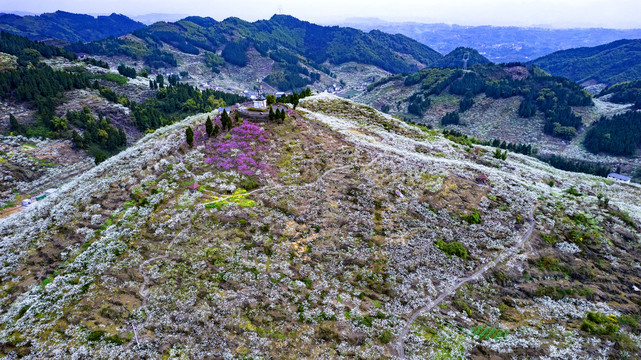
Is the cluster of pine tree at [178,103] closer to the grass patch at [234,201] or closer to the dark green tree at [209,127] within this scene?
the dark green tree at [209,127]

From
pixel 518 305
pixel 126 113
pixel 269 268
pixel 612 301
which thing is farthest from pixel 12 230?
pixel 126 113

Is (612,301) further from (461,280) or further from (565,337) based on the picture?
(461,280)

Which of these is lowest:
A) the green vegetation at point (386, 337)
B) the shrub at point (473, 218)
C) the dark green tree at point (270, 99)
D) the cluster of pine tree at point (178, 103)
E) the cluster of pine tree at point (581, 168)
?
the cluster of pine tree at point (581, 168)

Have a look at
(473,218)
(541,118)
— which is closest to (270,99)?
(473,218)

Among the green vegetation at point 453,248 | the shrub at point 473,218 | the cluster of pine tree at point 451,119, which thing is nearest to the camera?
the green vegetation at point 453,248

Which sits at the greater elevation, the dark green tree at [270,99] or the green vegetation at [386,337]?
the dark green tree at [270,99]

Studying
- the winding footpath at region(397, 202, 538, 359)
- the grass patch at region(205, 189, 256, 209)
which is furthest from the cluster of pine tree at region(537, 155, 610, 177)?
the grass patch at region(205, 189, 256, 209)

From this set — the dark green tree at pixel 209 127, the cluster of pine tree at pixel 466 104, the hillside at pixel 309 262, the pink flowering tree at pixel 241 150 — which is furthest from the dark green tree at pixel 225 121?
the cluster of pine tree at pixel 466 104
